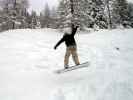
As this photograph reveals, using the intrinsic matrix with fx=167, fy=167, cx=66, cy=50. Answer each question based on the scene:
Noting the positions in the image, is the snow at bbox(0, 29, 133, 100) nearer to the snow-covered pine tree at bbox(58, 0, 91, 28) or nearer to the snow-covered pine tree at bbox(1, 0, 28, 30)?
the snow-covered pine tree at bbox(58, 0, 91, 28)

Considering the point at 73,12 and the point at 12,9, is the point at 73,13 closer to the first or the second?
the point at 73,12

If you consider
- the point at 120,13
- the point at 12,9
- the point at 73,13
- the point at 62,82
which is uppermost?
the point at 12,9

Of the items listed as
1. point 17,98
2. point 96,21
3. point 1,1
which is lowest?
point 17,98

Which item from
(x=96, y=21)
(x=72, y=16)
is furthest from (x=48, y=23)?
(x=72, y=16)

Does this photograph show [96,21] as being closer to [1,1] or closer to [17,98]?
[1,1]

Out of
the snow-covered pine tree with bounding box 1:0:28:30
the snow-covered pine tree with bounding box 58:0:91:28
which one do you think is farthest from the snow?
the snow-covered pine tree with bounding box 1:0:28:30

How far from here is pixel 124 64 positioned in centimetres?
933

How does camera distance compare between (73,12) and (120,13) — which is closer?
(73,12)

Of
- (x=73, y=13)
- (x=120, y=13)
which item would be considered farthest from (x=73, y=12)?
(x=120, y=13)

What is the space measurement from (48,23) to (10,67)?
58174 mm

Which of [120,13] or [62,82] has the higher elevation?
[120,13]

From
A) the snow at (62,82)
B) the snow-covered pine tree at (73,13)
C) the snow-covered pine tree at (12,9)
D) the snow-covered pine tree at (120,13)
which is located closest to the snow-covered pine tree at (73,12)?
the snow-covered pine tree at (73,13)

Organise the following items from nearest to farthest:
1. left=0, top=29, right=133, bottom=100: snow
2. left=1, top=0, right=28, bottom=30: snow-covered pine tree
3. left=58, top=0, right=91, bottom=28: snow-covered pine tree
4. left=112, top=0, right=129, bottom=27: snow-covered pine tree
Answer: left=0, top=29, right=133, bottom=100: snow
left=58, top=0, right=91, bottom=28: snow-covered pine tree
left=1, top=0, right=28, bottom=30: snow-covered pine tree
left=112, top=0, right=129, bottom=27: snow-covered pine tree

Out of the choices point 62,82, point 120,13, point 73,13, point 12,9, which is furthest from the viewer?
point 120,13
